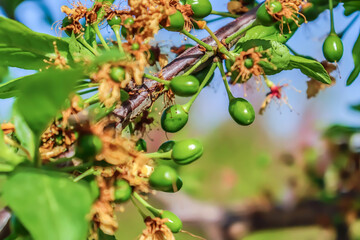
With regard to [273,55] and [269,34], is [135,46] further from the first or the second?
[269,34]

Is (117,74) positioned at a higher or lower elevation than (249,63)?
higher

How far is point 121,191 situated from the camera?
0.90 metres

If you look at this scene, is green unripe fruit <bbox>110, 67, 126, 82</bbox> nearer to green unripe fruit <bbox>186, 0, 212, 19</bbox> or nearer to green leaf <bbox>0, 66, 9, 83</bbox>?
green unripe fruit <bbox>186, 0, 212, 19</bbox>

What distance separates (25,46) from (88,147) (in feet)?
1.44

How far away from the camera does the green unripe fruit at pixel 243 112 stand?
1.12m

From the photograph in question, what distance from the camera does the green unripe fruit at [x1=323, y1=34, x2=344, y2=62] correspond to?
127 centimetres


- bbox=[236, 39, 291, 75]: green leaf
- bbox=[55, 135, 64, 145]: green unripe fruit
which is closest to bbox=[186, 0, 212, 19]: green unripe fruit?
bbox=[236, 39, 291, 75]: green leaf

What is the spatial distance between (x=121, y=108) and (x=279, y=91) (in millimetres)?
449

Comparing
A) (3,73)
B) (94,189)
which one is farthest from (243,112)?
(3,73)

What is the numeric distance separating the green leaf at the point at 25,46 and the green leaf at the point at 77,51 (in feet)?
0.09

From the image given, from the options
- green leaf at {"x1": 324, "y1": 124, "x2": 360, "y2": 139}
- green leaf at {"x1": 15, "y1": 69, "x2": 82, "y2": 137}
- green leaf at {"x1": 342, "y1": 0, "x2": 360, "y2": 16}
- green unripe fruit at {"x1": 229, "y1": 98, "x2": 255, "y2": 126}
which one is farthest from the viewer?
green leaf at {"x1": 324, "y1": 124, "x2": 360, "y2": 139}

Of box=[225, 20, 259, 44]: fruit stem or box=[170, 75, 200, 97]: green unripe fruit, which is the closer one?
box=[170, 75, 200, 97]: green unripe fruit

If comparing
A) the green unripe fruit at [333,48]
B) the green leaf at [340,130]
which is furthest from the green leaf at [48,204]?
the green leaf at [340,130]

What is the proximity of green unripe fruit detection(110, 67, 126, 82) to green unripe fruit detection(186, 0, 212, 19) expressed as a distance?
388 millimetres
